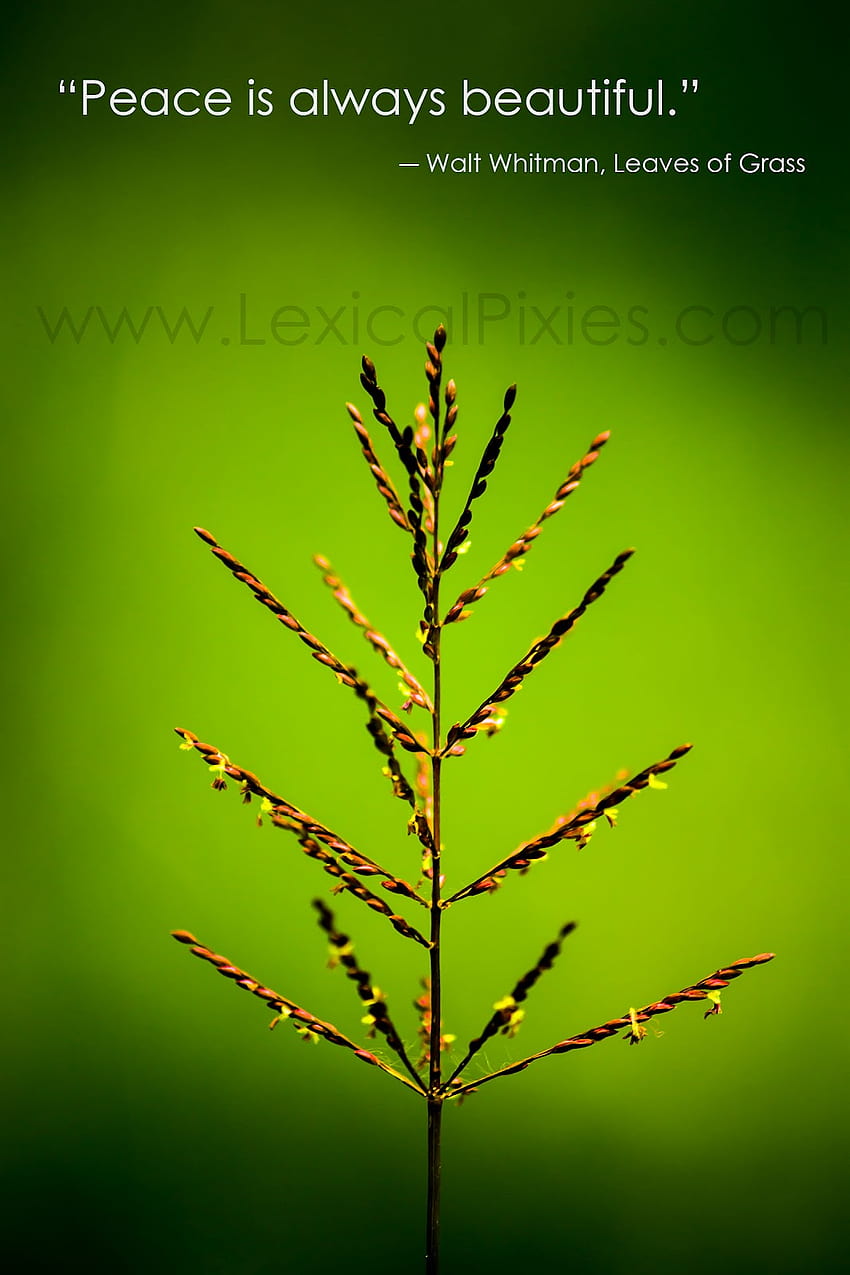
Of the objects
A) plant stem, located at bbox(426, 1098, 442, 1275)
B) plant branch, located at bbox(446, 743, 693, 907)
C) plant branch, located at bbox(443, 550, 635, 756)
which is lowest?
plant stem, located at bbox(426, 1098, 442, 1275)

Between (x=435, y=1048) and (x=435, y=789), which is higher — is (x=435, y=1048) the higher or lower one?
the lower one

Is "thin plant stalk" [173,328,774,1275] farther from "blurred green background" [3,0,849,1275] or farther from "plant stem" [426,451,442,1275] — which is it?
"blurred green background" [3,0,849,1275]

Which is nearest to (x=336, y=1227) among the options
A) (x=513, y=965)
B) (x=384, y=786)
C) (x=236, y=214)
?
(x=513, y=965)

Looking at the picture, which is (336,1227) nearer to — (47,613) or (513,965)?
(513,965)

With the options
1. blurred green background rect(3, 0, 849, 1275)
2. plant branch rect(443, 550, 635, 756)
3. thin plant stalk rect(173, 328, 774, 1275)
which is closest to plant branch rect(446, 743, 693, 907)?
thin plant stalk rect(173, 328, 774, 1275)

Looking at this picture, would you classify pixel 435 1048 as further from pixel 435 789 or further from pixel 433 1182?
pixel 435 789

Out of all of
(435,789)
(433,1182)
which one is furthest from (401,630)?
(433,1182)

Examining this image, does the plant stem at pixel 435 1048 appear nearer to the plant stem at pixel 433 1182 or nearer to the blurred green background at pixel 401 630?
the plant stem at pixel 433 1182

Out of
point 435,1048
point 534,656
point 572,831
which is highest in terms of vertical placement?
point 534,656
